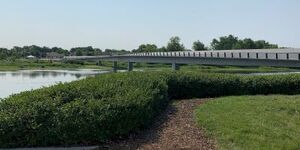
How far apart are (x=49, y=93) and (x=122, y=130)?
2236 millimetres

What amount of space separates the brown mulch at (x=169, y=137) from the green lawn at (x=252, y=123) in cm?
24

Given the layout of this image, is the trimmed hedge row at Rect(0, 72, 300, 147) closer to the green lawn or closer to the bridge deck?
the green lawn

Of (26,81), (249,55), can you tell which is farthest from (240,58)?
(26,81)

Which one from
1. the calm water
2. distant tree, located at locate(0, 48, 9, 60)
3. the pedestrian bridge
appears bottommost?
the calm water

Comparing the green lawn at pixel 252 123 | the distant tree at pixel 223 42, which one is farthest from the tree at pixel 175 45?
the green lawn at pixel 252 123

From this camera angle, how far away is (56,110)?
24.6 feet

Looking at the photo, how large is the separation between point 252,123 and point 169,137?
204 cm

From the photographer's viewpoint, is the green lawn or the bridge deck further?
the bridge deck

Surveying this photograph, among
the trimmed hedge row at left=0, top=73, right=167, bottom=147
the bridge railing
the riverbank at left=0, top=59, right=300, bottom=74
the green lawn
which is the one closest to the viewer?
the trimmed hedge row at left=0, top=73, right=167, bottom=147

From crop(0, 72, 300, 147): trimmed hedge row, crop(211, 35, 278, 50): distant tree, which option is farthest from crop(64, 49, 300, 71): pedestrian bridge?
crop(211, 35, 278, 50): distant tree

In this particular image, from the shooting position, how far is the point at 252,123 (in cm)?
912

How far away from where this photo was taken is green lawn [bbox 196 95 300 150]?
767 centimetres

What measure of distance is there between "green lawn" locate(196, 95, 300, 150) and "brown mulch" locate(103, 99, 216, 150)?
24 cm

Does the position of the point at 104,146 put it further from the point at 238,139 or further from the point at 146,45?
the point at 146,45
